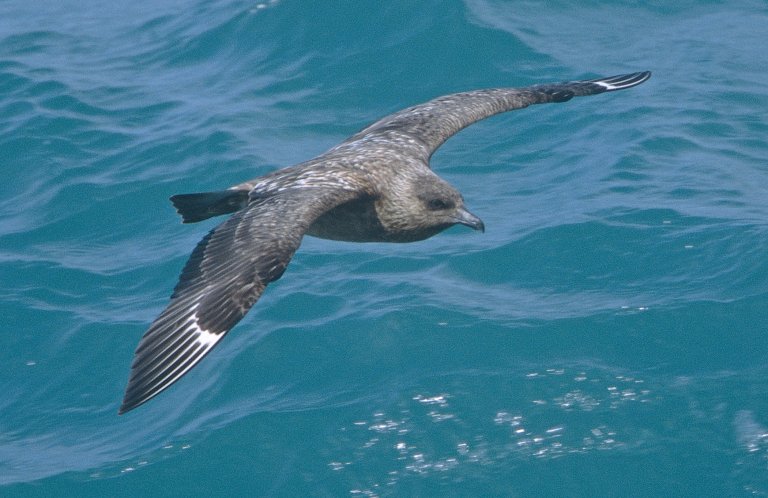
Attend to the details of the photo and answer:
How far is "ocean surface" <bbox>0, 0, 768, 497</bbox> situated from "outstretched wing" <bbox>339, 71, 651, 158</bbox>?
4.47ft

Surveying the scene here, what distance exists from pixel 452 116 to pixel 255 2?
21.9 ft

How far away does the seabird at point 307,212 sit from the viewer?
6730mm

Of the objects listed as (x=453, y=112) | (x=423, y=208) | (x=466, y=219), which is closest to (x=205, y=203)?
(x=423, y=208)

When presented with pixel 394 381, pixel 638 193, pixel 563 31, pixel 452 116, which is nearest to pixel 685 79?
pixel 563 31

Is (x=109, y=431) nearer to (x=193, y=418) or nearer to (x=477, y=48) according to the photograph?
(x=193, y=418)

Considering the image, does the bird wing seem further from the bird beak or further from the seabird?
the bird beak

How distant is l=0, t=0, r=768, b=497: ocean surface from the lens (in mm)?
8375

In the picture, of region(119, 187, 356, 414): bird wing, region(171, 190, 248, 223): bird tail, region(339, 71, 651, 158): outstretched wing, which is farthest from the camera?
region(339, 71, 651, 158): outstretched wing

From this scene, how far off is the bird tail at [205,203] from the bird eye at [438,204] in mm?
1306

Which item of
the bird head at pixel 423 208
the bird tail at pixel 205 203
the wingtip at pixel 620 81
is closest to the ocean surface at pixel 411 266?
the wingtip at pixel 620 81

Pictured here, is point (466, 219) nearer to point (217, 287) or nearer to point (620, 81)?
point (217, 287)

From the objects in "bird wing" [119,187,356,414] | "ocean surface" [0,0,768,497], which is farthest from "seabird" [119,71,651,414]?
"ocean surface" [0,0,768,497]

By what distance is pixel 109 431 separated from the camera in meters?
9.04

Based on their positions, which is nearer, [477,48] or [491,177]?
[491,177]
